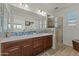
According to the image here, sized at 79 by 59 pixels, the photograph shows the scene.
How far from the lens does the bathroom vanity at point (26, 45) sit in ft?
5.74

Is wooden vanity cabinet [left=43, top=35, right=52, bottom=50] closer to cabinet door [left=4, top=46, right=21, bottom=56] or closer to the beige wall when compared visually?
the beige wall

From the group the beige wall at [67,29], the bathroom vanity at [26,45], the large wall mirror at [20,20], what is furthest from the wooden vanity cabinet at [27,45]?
the beige wall at [67,29]

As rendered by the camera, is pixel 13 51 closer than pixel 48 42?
Yes

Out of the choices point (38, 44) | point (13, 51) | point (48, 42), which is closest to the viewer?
point (13, 51)

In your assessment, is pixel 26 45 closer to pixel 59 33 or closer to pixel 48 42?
pixel 48 42

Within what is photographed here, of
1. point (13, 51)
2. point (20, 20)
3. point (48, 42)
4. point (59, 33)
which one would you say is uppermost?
point (20, 20)

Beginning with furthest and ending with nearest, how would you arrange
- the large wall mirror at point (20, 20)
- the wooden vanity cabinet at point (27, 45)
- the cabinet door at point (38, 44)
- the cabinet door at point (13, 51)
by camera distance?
the cabinet door at point (38, 44), the wooden vanity cabinet at point (27, 45), the large wall mirror at point (20, 20), the cabinet door at point (13, 51)

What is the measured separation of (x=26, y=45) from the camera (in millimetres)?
2230

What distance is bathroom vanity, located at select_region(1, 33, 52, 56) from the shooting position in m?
1.75

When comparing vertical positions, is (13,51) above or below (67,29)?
below

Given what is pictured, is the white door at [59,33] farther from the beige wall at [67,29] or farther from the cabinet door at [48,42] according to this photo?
the cabinet door at [48,42]

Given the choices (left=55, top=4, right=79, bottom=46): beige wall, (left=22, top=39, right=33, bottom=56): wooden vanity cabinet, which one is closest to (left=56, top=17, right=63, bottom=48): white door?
(left=55, top=4, right=79, bottom=46): beige wall

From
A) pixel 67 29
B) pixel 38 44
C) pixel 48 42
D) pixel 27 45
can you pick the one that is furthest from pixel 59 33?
pixel 27 45

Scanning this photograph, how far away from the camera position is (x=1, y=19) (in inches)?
66.6
